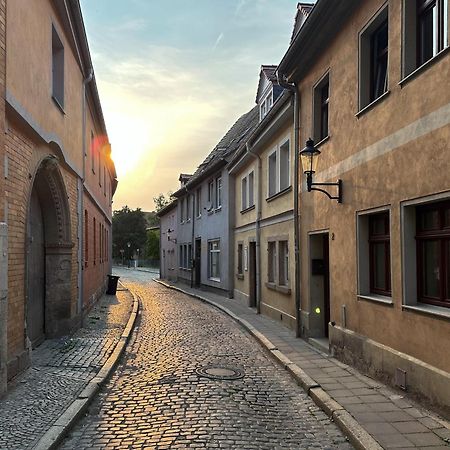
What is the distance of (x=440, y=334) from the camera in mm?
5863

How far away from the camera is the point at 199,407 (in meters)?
6.53

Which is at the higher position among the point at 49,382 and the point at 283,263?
the point at 283,263

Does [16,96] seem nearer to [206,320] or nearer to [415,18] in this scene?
[415,18]

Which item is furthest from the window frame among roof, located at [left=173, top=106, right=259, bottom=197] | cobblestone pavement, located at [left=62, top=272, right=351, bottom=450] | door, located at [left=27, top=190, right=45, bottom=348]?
roof, located at [left=173, top=106, right=259, bottom=197]

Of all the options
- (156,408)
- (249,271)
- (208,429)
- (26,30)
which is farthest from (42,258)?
(249,271)

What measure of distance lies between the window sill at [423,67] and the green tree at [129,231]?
261ft

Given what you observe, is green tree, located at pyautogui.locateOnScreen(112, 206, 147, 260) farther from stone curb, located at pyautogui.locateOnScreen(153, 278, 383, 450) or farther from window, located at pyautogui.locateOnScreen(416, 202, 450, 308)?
window, located at pyautogui.locateOnScreen(416, 202, 450, 308)

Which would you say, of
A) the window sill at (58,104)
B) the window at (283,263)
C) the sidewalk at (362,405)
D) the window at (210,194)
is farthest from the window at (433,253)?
the window at (210,194)

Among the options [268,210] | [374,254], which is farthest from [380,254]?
[268,210]

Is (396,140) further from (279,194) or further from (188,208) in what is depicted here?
(188,208)

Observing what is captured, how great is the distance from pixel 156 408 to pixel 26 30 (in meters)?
5.81

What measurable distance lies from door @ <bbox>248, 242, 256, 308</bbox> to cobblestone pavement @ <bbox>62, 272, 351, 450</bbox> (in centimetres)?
763

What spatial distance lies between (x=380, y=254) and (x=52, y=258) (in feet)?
22.2

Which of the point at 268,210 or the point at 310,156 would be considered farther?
the point at 268,210
